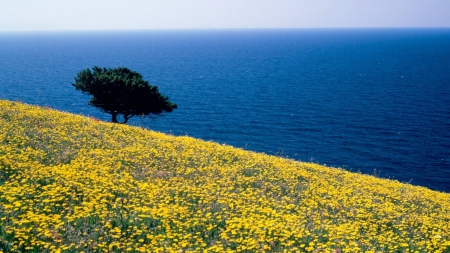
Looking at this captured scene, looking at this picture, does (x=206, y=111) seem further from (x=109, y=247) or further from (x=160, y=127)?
(x=109, y=247)

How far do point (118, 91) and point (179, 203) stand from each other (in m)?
31.3

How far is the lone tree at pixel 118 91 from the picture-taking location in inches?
1617

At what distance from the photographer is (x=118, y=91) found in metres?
41.4

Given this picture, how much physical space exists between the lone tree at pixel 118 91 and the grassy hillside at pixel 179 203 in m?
21.7

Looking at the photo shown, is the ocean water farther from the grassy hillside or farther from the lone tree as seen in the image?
the grassy hillside

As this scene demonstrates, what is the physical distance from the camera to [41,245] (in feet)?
29.2

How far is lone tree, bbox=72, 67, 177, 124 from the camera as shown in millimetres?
41062

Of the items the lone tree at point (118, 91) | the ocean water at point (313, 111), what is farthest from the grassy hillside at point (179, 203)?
the lone tree at point (118, 91)

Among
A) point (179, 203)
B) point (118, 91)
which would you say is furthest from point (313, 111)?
point (179, 203)

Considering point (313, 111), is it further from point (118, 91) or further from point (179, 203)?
point (179, 203)

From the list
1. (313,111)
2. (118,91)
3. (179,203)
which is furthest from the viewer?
(313,111)

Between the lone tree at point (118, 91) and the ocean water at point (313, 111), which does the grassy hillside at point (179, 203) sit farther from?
the lone tree at point (118, 91)

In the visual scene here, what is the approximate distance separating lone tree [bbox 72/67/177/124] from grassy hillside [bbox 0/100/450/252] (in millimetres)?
21740

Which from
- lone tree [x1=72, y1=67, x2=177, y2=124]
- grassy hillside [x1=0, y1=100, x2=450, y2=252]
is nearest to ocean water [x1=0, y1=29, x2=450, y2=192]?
lone tree [x1=72, y1=67, x2=177, y2=124]
